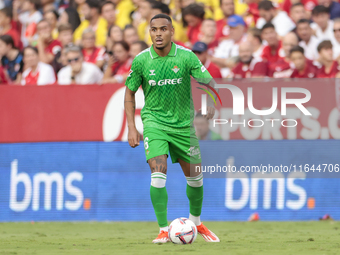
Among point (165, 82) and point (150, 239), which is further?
point (150, 239)

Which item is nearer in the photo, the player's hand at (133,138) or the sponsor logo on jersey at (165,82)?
the player's hand at (133,138)

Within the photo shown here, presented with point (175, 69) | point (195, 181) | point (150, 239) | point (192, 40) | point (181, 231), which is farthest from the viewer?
point (192, 40)

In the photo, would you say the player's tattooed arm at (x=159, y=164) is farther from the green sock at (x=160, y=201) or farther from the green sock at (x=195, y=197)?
the green sock at (x=195, y=197)

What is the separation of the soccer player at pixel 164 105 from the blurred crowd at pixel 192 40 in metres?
3.09

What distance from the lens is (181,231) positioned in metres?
5.95

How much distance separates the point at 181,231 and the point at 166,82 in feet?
5.40

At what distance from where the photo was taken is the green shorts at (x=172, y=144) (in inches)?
244

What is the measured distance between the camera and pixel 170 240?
6223 millimetres

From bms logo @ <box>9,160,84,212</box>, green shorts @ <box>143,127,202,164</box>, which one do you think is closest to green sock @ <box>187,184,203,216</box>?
green shorts @ <box>143,127,202,164</box>

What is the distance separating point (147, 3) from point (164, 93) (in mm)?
5690

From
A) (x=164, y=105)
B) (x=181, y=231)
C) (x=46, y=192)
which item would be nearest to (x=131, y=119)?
(x=164, y=105)

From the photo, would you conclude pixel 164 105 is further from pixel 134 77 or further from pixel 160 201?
pixel 160 201

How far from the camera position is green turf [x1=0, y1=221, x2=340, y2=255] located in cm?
564

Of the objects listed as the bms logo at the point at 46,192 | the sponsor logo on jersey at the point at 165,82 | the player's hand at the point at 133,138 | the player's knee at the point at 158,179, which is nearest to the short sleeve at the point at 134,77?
the sponsor logo on jersey at the point at 165,82
